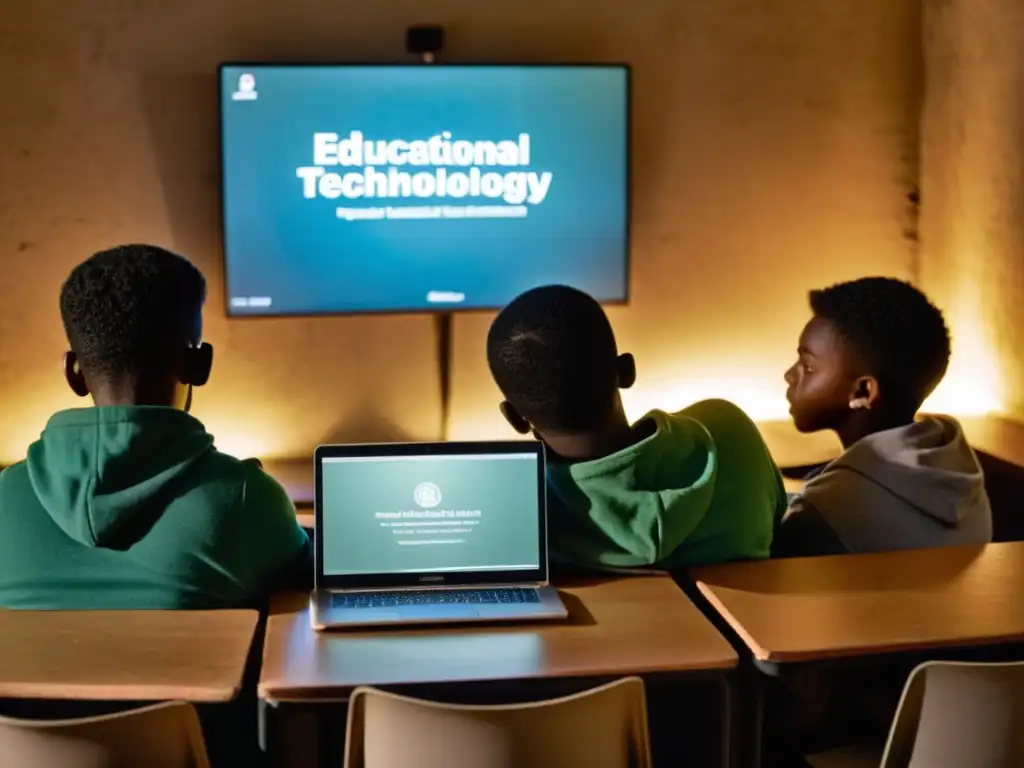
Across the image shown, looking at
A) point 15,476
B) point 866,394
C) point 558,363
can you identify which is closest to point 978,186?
point 866,394

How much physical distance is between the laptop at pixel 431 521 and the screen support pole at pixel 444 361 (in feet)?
5.78

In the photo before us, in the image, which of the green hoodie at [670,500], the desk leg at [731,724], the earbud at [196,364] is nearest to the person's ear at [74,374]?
the earbud at [196,364]

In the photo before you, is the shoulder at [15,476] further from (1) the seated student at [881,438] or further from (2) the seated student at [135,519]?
(1) the seated student at [881,438]

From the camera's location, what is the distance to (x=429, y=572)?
190 cm

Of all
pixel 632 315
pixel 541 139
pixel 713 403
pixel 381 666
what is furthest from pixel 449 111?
pixel 381 666

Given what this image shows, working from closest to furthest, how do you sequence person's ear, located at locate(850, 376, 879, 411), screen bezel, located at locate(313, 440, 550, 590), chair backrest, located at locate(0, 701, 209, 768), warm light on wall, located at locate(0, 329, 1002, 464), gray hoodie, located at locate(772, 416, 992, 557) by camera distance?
chair backrest, located at locate(0, 701, 209, 768), screen bezel, located at locate(313, 440, 550, 590), gray hoodie, located at locate(772, 416, 992, 557), person's ear, located at locate(850, 376, 879, 411), warm light on wall, located at locate(0, 329, 1002, 464)

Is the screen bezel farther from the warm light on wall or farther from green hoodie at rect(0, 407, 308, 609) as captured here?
the warm light on wall

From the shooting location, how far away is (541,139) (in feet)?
11.5

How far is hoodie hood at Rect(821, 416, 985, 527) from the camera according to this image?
219 cm

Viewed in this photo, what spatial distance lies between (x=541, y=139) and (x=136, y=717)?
2.41m

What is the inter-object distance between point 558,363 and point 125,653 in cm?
84

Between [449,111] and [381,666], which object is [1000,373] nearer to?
[449,111]

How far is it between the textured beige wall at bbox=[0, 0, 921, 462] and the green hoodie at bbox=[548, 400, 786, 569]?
1729 millimetres

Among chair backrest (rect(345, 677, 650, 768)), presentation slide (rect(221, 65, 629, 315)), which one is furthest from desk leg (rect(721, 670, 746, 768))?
presentation slide (rect(221, 65, 629, 315))
